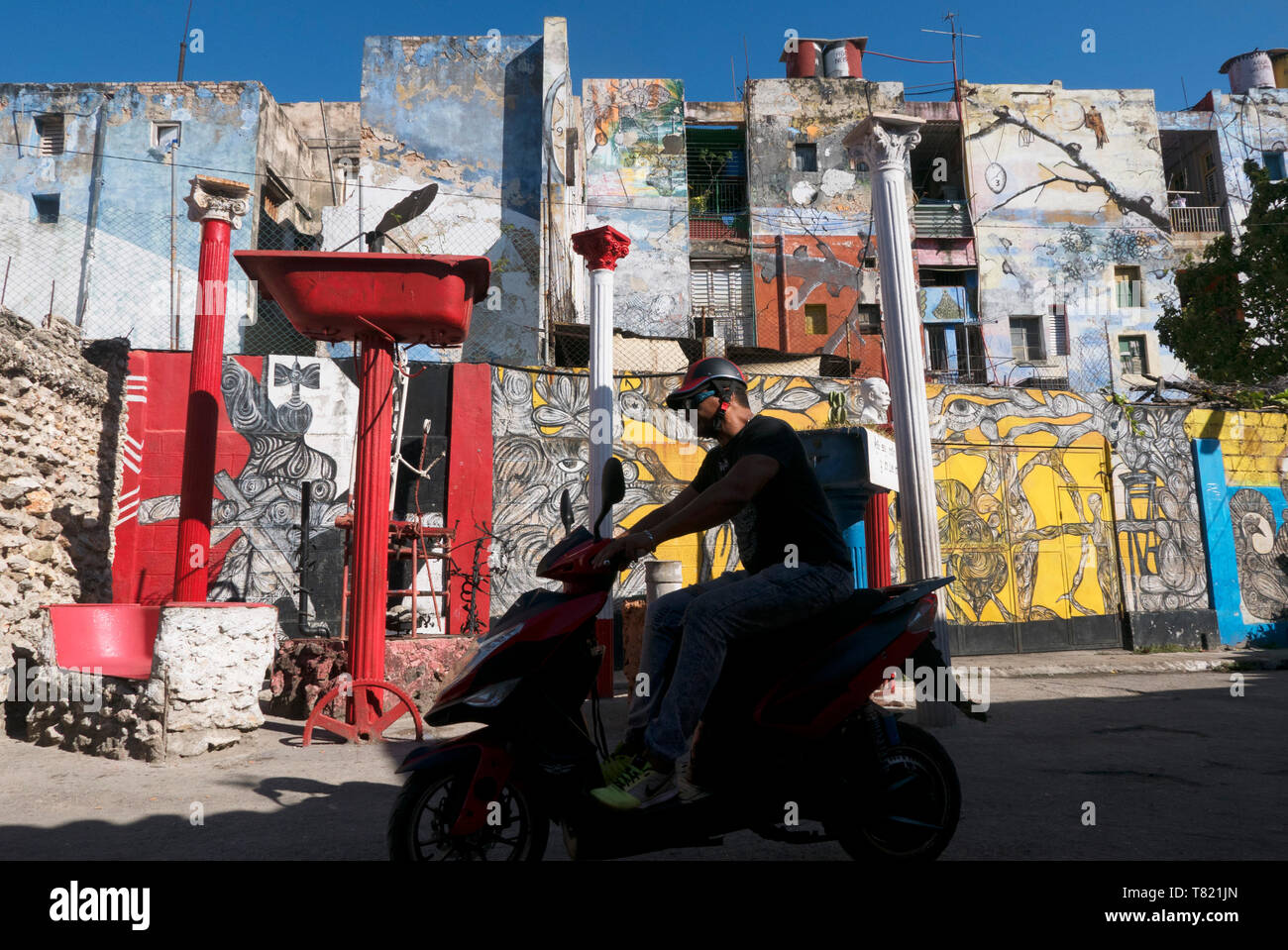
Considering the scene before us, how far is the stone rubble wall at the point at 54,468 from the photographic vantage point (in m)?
7.32

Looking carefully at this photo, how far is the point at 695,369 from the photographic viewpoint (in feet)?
11.1

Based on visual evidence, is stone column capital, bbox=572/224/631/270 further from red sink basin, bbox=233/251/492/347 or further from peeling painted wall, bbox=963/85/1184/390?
peeling painted wall, bbox=963/85/1184/390

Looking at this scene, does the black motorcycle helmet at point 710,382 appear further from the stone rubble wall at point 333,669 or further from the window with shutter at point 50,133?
the window with shutter at point 50,133

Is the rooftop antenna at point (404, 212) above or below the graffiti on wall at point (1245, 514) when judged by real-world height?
above

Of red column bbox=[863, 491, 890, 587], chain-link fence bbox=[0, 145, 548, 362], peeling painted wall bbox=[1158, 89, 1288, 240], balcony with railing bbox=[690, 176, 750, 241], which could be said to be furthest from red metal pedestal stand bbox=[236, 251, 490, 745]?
peeling painted wall bbox=[1158, 89, 1288, 240]

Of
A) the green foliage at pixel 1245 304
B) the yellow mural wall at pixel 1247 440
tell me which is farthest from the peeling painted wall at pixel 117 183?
the green foliage at pixel 1245 304

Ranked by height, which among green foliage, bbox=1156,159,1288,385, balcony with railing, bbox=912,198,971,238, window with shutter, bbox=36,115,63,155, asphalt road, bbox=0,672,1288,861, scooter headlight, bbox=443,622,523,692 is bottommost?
asphalt road, bbox=0,672,1288,861

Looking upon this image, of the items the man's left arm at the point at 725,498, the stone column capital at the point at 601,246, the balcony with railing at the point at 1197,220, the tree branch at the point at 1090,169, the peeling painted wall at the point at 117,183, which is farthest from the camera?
the balcony with railing at the point at 1197,220

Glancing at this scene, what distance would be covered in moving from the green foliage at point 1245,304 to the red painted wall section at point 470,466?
15242mm

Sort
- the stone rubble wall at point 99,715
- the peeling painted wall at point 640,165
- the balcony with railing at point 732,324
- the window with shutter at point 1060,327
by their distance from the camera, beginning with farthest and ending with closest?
the window with shutter at point 1060,327, the balcony with railing at point 732,324, the peeling painted wall at point 640,165, the stone rubble wall at point 99,715

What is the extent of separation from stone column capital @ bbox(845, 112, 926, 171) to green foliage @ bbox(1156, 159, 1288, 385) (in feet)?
43.7

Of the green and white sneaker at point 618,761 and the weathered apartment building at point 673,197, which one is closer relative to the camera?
the green and white sneaker at point 618,761

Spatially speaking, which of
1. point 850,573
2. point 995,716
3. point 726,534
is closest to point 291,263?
point 850,573

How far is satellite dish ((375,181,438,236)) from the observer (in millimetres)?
20625
